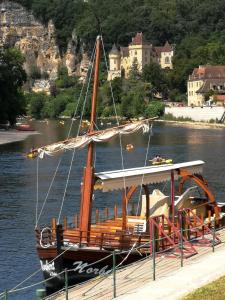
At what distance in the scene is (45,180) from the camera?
206ft

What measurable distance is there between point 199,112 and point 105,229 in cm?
11953

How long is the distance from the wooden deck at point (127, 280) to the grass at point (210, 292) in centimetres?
268

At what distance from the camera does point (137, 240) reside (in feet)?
99.1

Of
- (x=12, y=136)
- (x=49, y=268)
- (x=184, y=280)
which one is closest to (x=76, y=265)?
(x=49, y=268)

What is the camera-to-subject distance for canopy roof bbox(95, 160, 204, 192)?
30.8m

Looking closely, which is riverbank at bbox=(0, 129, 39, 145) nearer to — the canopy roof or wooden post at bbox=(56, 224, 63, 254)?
the canopy roof

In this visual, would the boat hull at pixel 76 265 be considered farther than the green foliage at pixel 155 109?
No

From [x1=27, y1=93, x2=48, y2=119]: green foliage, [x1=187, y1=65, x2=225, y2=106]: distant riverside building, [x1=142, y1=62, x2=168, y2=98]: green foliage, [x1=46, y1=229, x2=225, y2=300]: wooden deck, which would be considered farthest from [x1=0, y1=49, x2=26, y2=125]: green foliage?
[x1=46, y1=229, x2=225, y2=300]: wooden deck

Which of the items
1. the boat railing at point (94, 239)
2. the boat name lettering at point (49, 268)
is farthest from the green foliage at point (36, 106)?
the boat name lettering at point (49, 268)

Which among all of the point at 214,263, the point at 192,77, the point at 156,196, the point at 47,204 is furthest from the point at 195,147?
the point at 192,77

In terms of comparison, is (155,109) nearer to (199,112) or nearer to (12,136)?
(199,112)

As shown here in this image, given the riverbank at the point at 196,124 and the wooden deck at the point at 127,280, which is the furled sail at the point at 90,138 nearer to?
the wooden deck at the point at 127,280

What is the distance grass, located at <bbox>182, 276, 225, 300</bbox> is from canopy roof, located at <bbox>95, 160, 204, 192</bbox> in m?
8.80

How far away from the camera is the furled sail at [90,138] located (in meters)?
30.9
